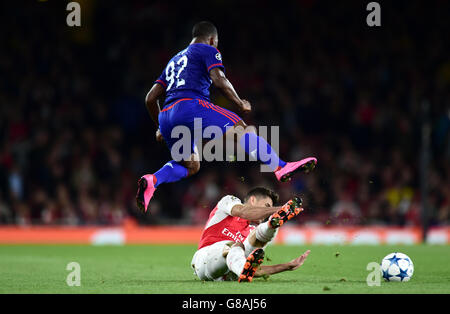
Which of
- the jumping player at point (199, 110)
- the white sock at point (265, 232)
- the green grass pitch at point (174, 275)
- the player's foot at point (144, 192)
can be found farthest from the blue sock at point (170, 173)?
the white sock at point (265, 232)

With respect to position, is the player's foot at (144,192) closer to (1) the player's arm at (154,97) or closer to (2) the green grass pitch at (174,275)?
(2) the green grass pitch at (174,275)

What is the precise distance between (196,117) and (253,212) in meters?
1.14

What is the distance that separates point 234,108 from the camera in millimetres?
17688

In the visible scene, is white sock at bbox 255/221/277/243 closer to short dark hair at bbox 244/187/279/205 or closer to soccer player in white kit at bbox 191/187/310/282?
soccer player in white kit at bbox 191/187/310/282

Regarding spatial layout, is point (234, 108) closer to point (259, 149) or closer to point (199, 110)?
point (199, 110)

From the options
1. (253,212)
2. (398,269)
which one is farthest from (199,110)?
(398,269)

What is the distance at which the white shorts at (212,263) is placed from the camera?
719cm

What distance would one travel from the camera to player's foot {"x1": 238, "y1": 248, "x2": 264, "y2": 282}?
658 centimetres

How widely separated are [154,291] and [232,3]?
15357 millimetres

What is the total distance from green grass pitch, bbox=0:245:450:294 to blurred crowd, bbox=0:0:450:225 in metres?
3.76

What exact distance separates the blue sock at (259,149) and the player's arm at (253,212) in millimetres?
492

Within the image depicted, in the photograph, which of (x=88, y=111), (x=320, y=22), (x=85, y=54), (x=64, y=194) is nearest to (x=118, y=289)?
(x=64, y=194)

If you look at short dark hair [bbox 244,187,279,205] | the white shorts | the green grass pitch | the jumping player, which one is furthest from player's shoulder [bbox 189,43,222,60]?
the green grass pitch

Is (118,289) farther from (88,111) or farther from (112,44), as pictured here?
(112,44)
